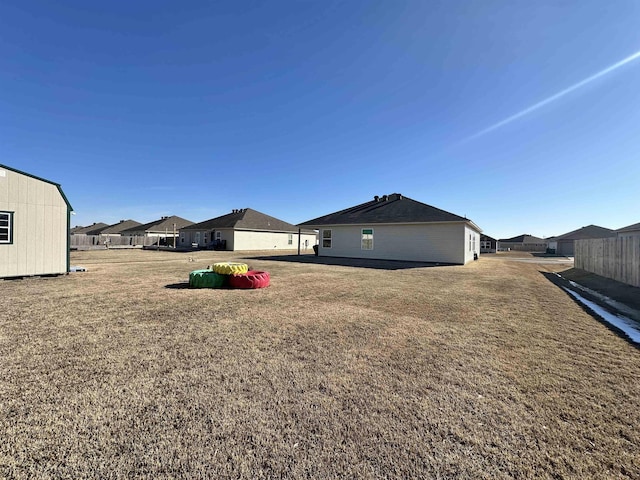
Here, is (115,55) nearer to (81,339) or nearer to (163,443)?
(81,339)

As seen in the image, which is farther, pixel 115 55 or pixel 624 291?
pixel 115 55

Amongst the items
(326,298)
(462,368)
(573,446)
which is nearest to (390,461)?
(573,446)

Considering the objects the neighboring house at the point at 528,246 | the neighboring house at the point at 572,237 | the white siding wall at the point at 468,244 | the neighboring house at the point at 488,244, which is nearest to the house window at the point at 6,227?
the white siding wall at the point at 468,244

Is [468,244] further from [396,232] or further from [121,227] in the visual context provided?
[121,227]

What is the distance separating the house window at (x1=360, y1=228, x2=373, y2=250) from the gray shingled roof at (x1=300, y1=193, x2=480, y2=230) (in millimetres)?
767

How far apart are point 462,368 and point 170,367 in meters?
3.64

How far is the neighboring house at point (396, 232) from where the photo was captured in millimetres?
17328

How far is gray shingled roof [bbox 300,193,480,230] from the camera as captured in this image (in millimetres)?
17750

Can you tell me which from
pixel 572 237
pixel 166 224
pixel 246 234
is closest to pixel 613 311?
pixel 246 234

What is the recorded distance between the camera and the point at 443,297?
25.0 ft

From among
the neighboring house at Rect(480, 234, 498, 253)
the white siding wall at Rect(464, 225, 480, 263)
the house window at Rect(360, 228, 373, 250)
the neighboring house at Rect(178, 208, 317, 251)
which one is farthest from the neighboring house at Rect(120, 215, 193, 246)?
the neighboring house at Rect(480, 234, 498, 253)

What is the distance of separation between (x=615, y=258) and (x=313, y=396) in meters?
15.0

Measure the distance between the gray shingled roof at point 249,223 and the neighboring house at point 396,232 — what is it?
974 centimetres

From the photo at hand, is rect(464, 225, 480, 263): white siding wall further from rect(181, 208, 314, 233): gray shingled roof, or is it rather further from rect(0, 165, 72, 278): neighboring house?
rect(181, 208, 314, 233): gray shingled roof
